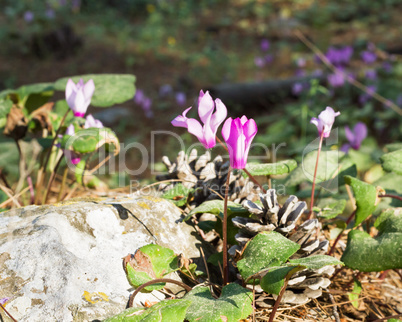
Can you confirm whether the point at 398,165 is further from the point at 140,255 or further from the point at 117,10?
the point at 117,10

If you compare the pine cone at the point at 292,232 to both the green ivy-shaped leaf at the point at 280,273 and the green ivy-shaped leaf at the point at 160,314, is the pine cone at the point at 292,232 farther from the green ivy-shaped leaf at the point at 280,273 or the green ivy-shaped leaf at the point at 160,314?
the green ivy-shaped leaf at the point at 160,314

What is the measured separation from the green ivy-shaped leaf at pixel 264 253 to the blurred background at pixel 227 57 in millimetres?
2040

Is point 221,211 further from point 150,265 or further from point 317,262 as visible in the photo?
point 317,262

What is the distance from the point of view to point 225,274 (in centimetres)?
113

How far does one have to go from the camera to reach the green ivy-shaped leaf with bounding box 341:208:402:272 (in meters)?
1.08

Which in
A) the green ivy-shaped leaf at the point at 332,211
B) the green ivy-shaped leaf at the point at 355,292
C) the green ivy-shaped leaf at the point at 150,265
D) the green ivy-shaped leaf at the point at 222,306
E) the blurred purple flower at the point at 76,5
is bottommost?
the green ivy-shaped leaf at the point at 355,292

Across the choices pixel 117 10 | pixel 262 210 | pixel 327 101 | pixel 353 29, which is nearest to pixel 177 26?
pixel 117 10

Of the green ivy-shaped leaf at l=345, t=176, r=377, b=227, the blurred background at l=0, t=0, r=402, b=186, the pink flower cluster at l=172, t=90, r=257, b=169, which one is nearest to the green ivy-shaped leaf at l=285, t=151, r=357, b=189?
the green ivy-shaped leaf at l=345, t=176, r=377, b=227

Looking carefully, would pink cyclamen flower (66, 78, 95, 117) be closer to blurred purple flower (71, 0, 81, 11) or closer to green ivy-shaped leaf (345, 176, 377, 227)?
green ivy-shaped leaf (345, 176, 377, 227)

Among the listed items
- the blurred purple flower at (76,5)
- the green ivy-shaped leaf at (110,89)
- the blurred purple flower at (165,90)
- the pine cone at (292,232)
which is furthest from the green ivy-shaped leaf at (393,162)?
the blurred purple flower at (76,5)

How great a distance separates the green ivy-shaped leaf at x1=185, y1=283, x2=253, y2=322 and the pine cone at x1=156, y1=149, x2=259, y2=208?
47 centimetres

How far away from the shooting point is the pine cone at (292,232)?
1145mm

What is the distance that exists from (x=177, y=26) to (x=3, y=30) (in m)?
3.34

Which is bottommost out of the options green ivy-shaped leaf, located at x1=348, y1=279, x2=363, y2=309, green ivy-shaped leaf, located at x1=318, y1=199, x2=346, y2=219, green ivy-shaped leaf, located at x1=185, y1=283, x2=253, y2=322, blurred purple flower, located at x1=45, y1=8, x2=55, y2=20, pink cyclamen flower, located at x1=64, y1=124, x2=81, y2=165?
green ivy-shaped leaf, located at x1=348, y1=279, x2=363, y2=309
